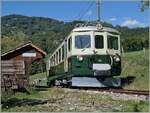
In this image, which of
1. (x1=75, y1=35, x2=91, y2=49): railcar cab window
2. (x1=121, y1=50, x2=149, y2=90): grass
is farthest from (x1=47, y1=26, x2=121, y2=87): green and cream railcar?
(x1=121, y1=50, x2=149, y2=90): grass

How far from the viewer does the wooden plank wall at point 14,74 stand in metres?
18.5

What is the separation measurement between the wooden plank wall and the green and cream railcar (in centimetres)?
234


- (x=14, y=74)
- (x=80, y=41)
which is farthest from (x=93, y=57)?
(x=14, y=74)

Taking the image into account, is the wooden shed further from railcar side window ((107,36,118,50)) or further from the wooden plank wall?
railcar side window ((107,36,118,50))

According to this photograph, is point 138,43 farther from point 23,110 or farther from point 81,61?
point 23,110

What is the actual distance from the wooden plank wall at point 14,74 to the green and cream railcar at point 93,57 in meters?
2.34

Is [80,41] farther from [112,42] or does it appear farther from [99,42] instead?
[112,42]

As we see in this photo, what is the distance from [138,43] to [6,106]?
76472 mm

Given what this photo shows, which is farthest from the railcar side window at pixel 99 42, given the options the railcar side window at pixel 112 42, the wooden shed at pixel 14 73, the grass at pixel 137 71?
the wooden shed at pixel 14 73

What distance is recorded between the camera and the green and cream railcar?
20.2 m

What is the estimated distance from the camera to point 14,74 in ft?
65.7

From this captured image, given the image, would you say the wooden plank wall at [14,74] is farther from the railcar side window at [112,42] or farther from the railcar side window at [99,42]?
the railcar side window at [112,42]

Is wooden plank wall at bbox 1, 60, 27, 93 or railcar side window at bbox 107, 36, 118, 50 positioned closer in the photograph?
wooden plank wall at bbox 1, 60, 27, 93

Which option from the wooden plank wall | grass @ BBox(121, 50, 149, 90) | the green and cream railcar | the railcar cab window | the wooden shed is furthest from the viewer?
grass @ BBox(121, 50, 149, 90)
